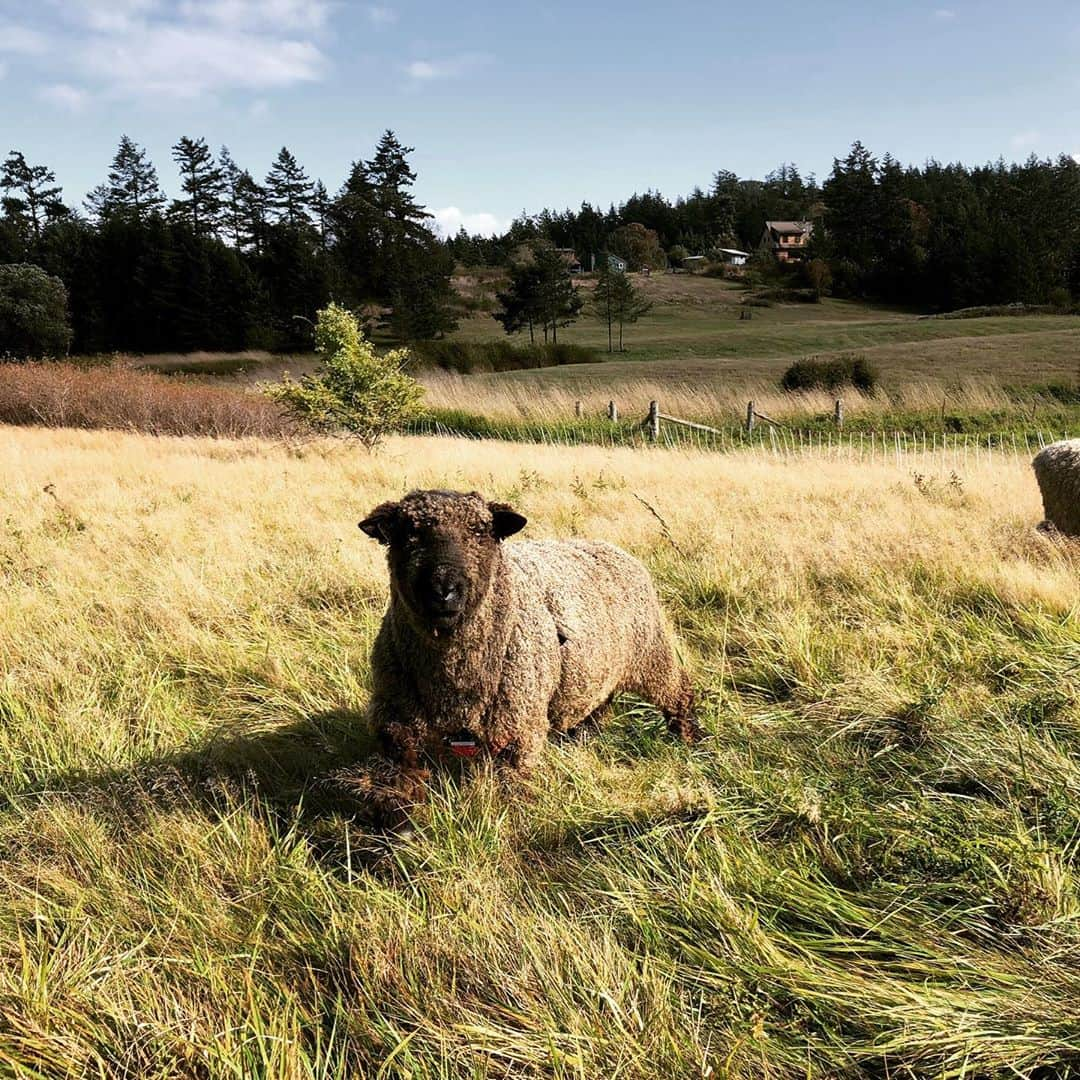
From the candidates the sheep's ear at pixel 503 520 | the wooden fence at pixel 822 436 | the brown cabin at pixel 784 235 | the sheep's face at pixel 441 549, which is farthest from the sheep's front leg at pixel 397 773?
the brown cabin at pixel 784 235

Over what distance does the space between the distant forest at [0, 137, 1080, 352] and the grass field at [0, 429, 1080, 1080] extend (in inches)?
2016

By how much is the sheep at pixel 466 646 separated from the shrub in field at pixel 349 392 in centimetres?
1200

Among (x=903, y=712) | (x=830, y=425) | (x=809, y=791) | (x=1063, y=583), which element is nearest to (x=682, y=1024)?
(x=809, y=791)

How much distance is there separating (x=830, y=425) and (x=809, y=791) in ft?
69.6

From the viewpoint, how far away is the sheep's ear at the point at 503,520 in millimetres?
3254

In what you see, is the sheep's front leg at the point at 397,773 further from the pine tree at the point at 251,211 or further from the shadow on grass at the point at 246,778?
the pine tree at the point at 251,211

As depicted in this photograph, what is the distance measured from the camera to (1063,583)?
5.47 metres

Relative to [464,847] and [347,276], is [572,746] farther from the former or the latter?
[347,276]

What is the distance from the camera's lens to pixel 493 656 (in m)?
3.22

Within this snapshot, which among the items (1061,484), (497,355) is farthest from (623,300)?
(1061,484)

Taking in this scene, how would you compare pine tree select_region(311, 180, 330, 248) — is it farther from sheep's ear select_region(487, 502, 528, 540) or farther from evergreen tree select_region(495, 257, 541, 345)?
sheep's ear select_region(487, 502, 528, 540)

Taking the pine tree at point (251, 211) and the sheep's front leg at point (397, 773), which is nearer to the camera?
the sheep's front leg at point (397, 773)

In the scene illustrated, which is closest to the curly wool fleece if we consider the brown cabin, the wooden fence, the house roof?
the wooden fence

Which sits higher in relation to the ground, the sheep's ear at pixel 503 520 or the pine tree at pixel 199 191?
the pine tree at pixel 199 191
